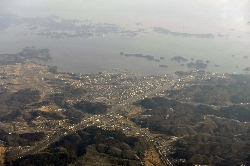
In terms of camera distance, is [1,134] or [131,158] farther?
[1,134]

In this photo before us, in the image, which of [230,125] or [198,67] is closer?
[230,125]

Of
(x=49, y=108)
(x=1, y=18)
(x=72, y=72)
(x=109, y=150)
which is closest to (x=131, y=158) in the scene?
(x=109, y=150)

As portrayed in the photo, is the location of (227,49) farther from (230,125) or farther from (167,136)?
(167,136)

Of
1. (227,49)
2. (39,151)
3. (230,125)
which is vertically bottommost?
(39,151)

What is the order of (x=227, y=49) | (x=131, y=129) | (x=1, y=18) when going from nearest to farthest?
(x=131, y=129)
(x=227, y=49)
(x=1, y=18)

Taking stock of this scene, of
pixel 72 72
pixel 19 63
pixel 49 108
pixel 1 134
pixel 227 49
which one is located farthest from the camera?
pixel 227 49

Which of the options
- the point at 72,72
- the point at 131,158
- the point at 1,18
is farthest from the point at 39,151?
the point at 1,18

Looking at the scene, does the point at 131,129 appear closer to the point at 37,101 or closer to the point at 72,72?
the point at 37,101

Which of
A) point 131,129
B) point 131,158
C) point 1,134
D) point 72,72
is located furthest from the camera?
point 72,72

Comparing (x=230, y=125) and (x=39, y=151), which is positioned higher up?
(x=230, y=125)
